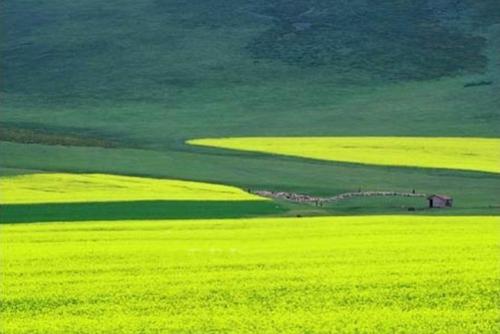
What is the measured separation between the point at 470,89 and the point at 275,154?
26091 mm

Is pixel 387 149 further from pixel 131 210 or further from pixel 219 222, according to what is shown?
pixel 219 222

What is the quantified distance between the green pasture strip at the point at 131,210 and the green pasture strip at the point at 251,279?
91.7 inches

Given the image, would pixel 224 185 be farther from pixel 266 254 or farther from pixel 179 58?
pixel 179 58

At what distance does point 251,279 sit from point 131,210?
10.0m

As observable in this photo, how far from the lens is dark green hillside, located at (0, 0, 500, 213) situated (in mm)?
56062

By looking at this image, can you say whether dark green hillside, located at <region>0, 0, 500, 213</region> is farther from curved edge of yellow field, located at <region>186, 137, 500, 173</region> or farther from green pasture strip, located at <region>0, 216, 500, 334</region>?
green pasture strip, located at <region>0, 216, 500, 334</region>

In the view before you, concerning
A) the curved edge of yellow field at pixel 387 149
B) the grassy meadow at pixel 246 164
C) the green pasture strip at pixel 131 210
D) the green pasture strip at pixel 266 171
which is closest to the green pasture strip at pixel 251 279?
the grassy meadow at pixel 246 164

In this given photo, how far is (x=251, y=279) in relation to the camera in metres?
15.3

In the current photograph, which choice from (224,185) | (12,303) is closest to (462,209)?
(224,185)

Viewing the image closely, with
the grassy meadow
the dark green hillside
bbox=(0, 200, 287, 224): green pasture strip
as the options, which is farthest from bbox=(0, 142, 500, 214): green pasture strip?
bbox=(0, 200, 287, 224): green pasture strip

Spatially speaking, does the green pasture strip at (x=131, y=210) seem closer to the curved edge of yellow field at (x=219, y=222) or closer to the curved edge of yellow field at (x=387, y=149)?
the curved edge of yellow field at (x=219, y=222)

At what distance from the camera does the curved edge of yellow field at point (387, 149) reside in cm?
3934

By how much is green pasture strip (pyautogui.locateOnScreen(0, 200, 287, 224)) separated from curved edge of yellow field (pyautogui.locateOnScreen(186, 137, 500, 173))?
41.6 ft

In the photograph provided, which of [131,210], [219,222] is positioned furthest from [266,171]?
[219,222]
